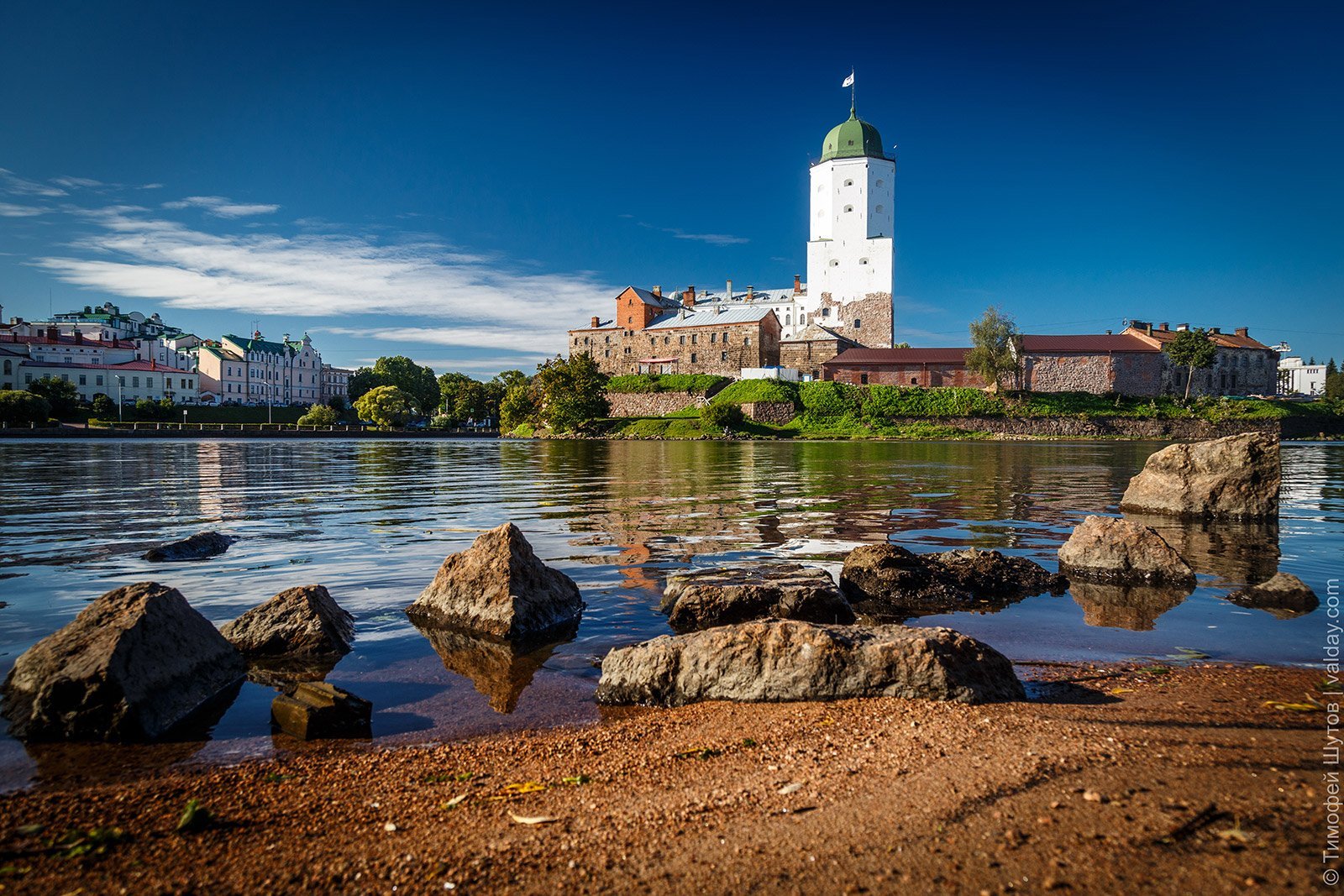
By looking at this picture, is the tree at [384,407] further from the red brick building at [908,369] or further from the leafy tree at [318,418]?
the red brick building at [908,369]

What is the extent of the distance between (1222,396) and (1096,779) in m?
111

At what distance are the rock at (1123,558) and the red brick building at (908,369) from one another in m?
83.8

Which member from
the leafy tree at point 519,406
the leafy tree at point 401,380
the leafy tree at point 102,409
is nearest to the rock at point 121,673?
the leafy tree at point 519,406

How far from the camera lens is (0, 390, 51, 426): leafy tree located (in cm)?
7812

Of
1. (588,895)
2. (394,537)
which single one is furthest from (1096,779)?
(394,537)

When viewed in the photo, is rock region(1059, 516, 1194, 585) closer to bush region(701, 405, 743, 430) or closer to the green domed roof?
bush region(701, 405, 743, 430)

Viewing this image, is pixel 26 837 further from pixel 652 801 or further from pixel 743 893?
pixel 743 893

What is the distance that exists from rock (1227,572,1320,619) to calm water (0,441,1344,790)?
270 mm

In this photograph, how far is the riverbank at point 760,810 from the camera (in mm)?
3467

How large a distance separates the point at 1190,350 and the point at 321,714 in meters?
106

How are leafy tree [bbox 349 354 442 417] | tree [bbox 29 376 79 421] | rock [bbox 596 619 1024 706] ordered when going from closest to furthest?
rock [bbox 596 619 1024 706] → tree [bbox 29 376 79 421] → leafy tree [bbox 349 354 442 417]

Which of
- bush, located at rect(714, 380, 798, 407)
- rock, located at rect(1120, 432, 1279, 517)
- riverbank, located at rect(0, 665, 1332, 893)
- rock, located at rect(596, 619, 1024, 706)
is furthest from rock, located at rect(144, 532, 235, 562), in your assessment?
bush, located at rect(714, 380, 798, 407)

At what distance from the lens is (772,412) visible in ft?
284

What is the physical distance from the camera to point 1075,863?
3406mm
